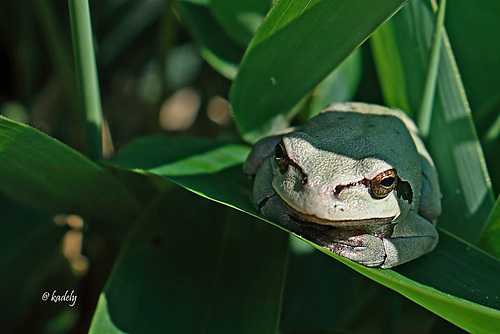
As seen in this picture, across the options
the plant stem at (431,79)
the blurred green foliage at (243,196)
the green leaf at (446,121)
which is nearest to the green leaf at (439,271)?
the blurred green foliage at (243,196)

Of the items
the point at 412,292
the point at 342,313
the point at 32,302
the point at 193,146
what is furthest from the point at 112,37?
the point at 412,292

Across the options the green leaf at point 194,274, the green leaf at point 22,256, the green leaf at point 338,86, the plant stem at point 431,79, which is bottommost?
the green leaf at point 22,256

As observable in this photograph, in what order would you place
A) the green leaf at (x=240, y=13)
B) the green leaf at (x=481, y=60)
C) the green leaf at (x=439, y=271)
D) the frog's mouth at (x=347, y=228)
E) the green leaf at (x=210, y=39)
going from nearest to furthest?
1. the green leaf at (x=439, y=271)
2. the frog's mouth at (x=347, y=228)
3. the green leaf at (x=481, y=60)
4. the green leaf at (x=240, y=13)
5. the green leaf at (x=210, y=39)

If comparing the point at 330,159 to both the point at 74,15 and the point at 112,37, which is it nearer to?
the point at 74,15

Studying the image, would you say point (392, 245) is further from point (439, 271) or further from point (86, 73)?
point (86, 73)

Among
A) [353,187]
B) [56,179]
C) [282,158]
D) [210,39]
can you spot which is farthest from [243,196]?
[210,39]

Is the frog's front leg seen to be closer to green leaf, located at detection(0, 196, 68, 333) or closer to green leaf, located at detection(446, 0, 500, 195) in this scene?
green leaf, located at detection(446, 0, 500, 195)

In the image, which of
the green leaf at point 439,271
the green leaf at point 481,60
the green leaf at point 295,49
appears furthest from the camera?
the green leaf at point 481,60

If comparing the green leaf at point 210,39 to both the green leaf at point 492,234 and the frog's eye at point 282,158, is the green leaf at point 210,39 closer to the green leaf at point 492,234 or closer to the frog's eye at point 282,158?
the frog's eye at point 282,158
